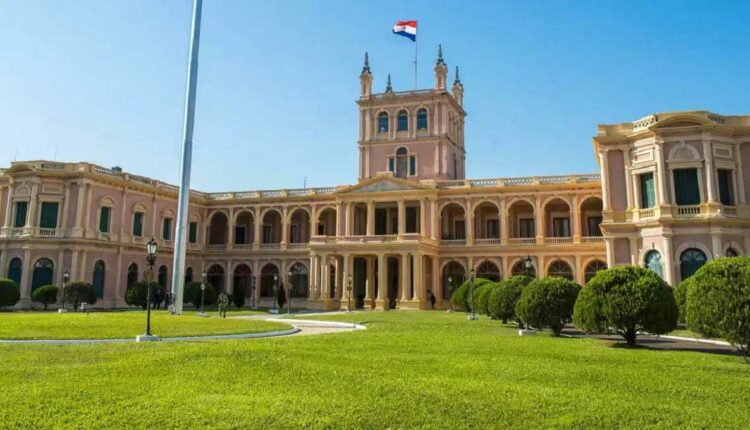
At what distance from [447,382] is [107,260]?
42080 millimetres

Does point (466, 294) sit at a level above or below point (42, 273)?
below

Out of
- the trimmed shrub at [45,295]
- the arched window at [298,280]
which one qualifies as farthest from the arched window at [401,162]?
the trimmed shrub at [45,295]

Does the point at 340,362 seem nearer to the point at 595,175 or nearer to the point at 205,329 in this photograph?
the point at 205,329

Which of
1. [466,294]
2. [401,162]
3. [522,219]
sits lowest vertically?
[466,294]

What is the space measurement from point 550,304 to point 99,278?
37.6 meters

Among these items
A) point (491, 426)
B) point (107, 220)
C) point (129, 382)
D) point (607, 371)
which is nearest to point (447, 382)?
point (491, 426)

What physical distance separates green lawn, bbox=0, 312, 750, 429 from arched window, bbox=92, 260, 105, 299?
3304cm

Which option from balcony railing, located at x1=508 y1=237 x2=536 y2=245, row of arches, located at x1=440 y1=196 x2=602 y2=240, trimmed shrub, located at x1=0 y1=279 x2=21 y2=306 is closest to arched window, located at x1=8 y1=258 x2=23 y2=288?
trimmed shrub, located at x1=0 y1=279 x2=21 y2=306

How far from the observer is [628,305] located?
16.0 meters

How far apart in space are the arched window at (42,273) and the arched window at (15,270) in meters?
1.02

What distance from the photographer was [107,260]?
4494 cm

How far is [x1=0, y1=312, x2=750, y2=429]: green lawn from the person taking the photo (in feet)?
24.5

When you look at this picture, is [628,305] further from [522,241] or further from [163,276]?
[163,276]

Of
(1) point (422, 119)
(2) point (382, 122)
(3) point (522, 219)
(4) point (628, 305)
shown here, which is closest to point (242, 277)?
(2) point (382, 122)
